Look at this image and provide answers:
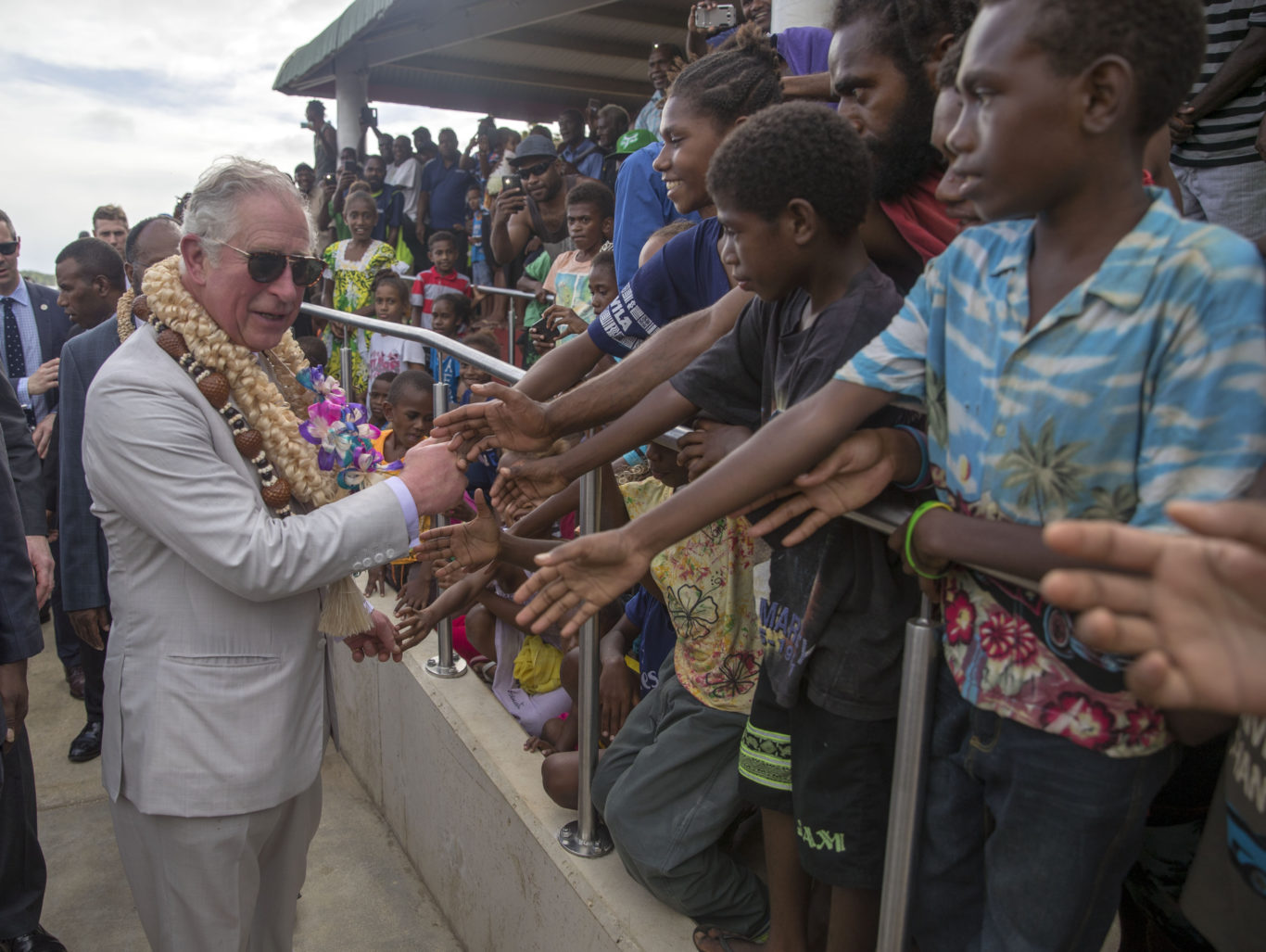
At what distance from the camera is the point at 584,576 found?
144cm

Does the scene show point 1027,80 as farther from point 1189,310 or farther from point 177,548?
point 177,548

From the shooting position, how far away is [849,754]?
5.21 ft

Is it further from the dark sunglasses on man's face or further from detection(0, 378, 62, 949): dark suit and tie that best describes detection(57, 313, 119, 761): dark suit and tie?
the dark sunglasses on man's face

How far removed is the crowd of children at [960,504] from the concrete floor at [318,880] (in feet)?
4.90

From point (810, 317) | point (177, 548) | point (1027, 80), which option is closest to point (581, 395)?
point (810, 317)

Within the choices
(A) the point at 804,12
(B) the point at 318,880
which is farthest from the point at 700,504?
(A) the point at 804,12

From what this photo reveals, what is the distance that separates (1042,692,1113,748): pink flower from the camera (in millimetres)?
1178

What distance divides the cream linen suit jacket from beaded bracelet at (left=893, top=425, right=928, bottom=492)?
118 centimetres

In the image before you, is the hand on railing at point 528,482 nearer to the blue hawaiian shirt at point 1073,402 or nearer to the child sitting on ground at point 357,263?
the blue hawaiian shirt at point 1073,402

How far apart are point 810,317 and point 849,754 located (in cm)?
76

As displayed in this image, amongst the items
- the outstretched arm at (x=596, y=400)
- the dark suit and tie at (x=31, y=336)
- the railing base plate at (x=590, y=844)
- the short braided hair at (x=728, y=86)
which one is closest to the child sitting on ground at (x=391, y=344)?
the dark suit and tie at (x=31, y=336)

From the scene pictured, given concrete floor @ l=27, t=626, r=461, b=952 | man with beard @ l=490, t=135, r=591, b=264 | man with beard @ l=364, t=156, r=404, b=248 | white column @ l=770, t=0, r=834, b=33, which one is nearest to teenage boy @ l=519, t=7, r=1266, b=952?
concrete floor @ l=27, t=626, r=461, b=952

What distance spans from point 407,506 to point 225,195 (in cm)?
→ 80

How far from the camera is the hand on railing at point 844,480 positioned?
1.38 m
